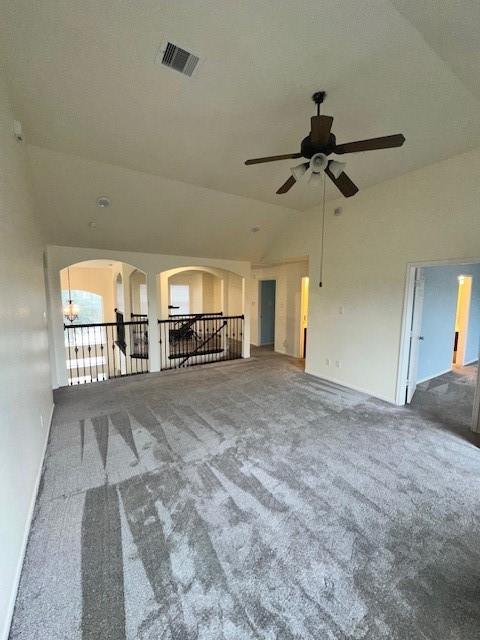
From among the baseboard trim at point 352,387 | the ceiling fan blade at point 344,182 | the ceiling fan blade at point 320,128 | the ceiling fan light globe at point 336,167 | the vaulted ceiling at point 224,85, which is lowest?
the baseboard trim at point 352,387

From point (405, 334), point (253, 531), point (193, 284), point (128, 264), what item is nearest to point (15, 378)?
point (253, 531)

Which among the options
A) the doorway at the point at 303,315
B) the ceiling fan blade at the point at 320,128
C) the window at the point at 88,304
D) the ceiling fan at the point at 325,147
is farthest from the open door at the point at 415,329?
the window at the point at 88,304

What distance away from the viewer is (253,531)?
2.00 meters

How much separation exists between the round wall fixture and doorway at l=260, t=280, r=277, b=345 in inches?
217

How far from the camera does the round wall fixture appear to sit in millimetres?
4105

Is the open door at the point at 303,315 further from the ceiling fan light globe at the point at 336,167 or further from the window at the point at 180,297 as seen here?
the window at the point at 180,297

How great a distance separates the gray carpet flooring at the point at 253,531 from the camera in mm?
1473

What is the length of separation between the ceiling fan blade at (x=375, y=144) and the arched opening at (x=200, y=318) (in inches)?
191

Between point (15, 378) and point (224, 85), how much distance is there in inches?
120

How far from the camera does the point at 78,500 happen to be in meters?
2.30

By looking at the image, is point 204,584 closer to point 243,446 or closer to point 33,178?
point 243,446

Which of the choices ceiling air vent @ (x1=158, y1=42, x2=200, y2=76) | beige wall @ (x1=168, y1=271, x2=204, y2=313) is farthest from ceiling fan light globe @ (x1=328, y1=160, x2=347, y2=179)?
beige wall @ (x1=168, y1=271, x2=204, y2=313)

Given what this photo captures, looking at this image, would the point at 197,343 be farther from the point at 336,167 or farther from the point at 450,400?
the point at 336,167

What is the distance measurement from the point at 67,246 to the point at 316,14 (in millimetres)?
4937
